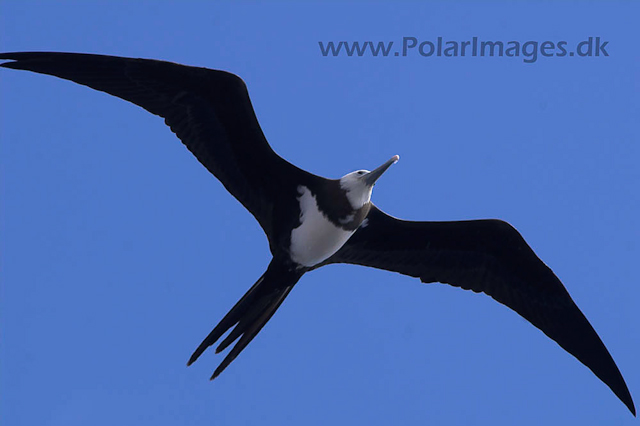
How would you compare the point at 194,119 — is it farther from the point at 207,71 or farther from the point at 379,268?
the point at 379,268

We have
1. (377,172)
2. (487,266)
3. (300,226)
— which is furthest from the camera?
(487,266)

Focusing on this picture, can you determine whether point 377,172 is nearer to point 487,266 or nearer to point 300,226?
point 300,226

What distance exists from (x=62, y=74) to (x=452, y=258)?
2910 millimetres

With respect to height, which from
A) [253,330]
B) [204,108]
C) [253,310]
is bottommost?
[253,330]

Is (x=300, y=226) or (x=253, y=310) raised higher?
(x=300, y=226)

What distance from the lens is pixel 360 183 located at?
6684 millimetres

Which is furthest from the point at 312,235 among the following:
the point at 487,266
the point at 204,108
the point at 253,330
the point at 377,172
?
the point at 487,266

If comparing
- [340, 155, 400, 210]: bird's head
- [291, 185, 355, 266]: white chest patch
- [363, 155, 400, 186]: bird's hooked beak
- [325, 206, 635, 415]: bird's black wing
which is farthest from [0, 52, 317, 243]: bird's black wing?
[325, 206, 635, 415]: bird's black wing

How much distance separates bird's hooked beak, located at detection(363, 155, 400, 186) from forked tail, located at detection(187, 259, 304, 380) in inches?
30.3

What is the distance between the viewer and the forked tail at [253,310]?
653 centimetres

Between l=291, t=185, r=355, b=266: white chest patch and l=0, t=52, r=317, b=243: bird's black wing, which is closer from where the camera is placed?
l=0, t=52, r=317, b=243: bird's black wing

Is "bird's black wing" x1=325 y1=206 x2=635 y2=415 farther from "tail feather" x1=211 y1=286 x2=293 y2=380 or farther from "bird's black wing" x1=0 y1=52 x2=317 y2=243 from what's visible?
"bird's black wing" x1=0 y1=52 x2=317 y2=243

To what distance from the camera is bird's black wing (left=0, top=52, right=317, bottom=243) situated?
256 inches

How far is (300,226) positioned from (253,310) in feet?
2.06
